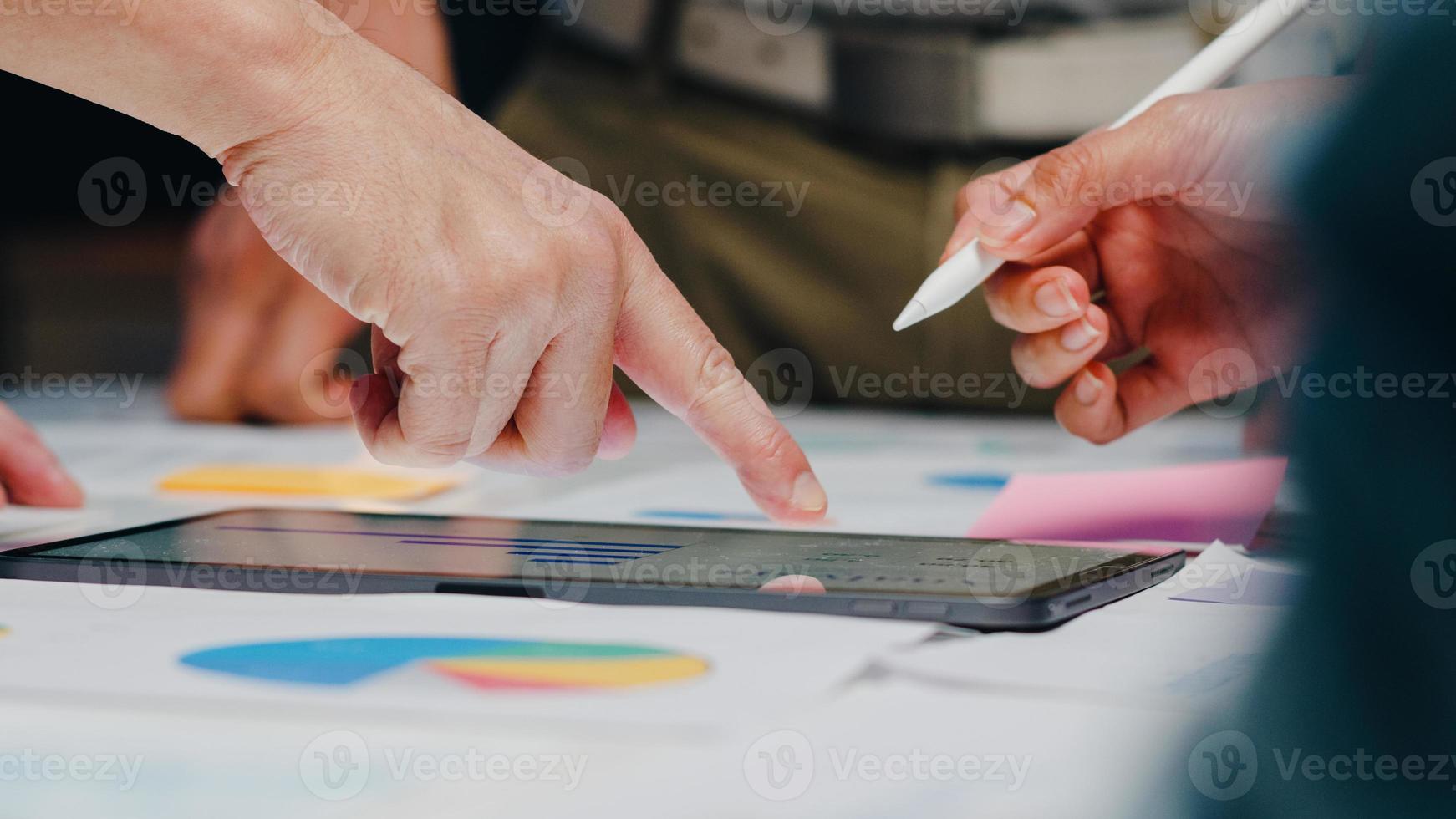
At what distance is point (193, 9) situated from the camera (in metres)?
0.48

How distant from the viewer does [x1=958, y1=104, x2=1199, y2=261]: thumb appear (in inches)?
26.6

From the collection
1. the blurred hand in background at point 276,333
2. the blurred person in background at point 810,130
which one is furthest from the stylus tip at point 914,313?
the blurred person in background at point 810,130

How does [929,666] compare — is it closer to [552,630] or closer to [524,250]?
[552,630]

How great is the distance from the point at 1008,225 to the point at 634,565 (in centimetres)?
31

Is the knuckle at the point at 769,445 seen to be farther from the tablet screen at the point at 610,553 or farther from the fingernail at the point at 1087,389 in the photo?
the fingernail at the point at 1087,389

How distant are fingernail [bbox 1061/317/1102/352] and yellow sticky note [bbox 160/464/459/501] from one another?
42cm

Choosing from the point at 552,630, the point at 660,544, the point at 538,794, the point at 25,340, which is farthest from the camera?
the point at 25,340

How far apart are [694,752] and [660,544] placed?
0.83ft

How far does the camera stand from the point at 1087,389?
83 cm

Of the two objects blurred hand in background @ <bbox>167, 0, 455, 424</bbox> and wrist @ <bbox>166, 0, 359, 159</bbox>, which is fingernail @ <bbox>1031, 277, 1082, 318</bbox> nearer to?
wrist @ <bbox>166, 0, 359, 159</bbox>

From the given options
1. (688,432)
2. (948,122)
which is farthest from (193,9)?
(948,122)

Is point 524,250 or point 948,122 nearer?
point 524,250

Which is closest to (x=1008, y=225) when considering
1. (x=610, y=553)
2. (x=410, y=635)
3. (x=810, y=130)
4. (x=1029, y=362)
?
(x=1029, y=362)

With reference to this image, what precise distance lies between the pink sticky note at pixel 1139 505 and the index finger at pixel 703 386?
0.10 m
